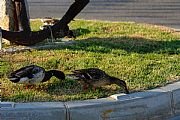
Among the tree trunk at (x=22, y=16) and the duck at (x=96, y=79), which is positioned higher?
the tree trunk at (x=22, y=16)

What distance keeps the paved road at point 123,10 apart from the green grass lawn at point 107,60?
3.09 meters

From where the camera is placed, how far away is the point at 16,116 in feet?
17.7

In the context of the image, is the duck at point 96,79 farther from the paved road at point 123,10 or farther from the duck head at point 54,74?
the paved road at point 123,10

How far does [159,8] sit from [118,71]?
27.2ft

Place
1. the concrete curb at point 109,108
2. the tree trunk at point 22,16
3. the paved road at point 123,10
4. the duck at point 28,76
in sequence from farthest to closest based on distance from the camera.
Answer: 1. the paved road at point 123,10
2. the tree trunk at point 22,16
3. the duck at point 28,76
4. the concrete curb at point 109,108

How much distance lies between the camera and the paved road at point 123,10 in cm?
1290

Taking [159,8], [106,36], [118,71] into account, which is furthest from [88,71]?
[159,8]

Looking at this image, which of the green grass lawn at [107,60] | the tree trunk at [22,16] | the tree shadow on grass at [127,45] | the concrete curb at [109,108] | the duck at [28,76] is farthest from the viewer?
the tree trunk at [22,16]

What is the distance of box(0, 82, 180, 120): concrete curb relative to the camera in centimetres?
543

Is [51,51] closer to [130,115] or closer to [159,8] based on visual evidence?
[130,115]

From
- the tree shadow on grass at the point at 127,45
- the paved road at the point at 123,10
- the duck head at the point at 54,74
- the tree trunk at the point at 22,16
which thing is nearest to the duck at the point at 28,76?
the duck head at the point at 54,74

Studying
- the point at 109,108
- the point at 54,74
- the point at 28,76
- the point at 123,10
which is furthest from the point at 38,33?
the point at 123,10

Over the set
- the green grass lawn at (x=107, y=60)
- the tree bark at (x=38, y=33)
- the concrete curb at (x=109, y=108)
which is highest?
the tree bark at (x=38, y=33)

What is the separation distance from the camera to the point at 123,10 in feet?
47.3
